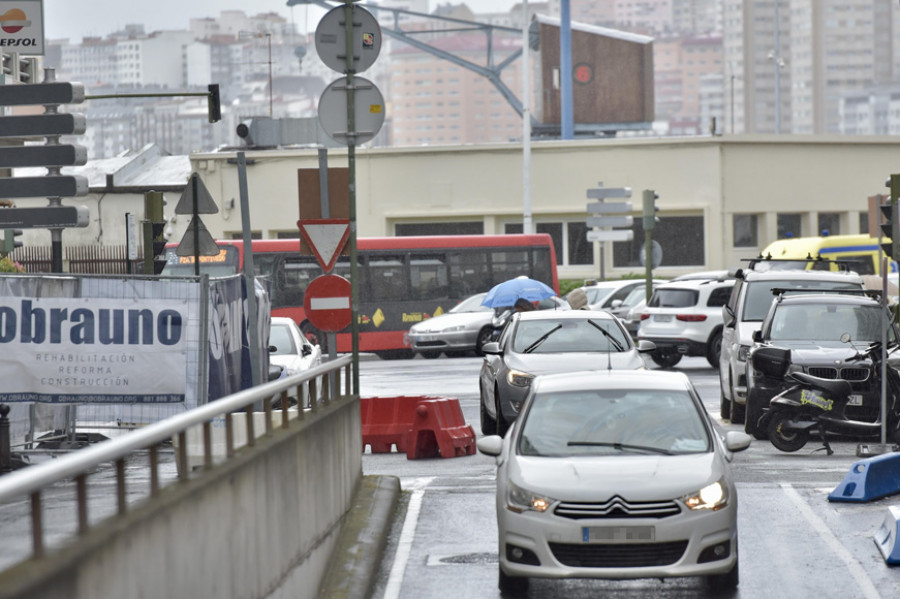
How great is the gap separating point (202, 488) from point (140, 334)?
8.69 metres

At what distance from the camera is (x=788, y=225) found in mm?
51281

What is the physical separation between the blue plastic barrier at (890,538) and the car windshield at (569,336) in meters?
6.68

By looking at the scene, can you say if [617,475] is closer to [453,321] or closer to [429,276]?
[453,321]

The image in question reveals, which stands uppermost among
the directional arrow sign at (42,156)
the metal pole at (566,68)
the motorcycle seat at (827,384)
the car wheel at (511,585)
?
the metal pole at (566,68)

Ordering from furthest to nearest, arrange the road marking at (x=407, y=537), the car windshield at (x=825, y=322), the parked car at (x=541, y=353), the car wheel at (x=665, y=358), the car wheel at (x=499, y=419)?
the car wheel at (x=665, y=358)
the car windshield at (x=825, y=322)
the car wheel at (x=499, y=419)
the parked car at (x=541, y=353)
the road marking at (x=407, y=537)

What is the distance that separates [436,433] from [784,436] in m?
3.48

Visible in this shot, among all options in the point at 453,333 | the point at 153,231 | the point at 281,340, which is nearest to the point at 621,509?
the point at 281,340

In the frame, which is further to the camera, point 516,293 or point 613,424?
point 516,293

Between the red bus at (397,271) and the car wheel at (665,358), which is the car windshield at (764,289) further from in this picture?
the red bus at (397,271)

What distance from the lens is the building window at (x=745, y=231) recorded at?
166 ft

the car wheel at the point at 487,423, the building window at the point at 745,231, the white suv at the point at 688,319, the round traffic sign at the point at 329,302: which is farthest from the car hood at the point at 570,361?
the building window at the point at 745,231

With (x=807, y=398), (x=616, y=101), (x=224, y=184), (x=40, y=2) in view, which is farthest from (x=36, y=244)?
(x=807, y=398)

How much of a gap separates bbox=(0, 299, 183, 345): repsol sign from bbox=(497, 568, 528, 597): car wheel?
6.50 metres

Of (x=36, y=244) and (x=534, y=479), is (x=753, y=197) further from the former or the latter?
(x=534, y=479)
